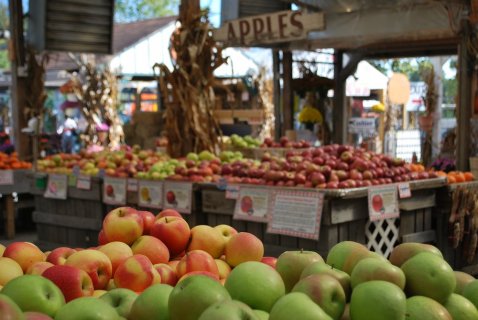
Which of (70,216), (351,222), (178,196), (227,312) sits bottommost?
(70,216)

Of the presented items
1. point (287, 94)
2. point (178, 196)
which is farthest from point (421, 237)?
point (287, 94)

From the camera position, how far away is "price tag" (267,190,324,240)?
536 centimetres

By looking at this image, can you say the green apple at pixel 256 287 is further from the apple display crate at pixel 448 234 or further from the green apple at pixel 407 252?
the apple display crate at pixel 448 234

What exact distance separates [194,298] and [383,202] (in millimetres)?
4087

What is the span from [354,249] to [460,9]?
7319 mm

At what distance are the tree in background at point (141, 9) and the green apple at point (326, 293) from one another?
173 ft

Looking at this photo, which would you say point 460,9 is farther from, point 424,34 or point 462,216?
point 462,216

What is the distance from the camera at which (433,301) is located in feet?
6.50

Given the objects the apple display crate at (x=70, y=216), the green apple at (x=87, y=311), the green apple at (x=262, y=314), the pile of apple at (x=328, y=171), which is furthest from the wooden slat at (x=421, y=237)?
the green apple at (x=87, y=311)

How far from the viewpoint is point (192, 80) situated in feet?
27.3

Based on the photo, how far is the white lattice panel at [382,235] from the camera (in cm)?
575

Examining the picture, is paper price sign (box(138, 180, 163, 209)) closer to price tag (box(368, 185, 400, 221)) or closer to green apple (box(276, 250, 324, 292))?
price tag (box(368, 185, 400, 221))

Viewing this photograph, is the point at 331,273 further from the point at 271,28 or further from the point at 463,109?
the point at 463,109

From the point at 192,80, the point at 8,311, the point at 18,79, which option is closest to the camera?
the point at 8,311
